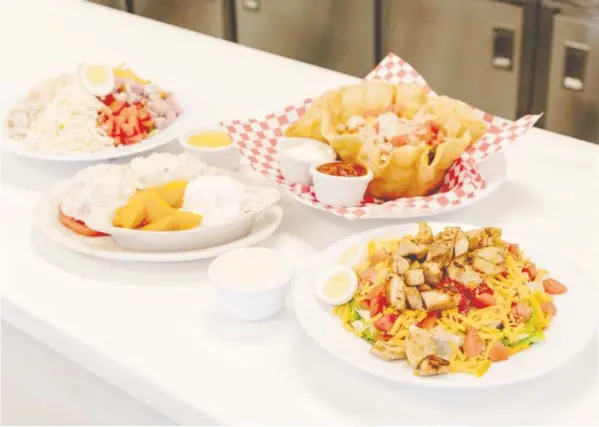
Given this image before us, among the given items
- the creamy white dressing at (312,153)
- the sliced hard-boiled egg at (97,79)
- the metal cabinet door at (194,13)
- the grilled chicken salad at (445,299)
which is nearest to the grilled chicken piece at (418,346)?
the grilled chicken salad at (445,299)

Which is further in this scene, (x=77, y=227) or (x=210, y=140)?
(x=210, y=140)

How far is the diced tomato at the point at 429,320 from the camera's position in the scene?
1.01 metres

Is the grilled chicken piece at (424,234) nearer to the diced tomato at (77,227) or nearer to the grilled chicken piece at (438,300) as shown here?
the grilled chicken piece at (438,300)

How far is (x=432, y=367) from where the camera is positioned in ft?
3.07

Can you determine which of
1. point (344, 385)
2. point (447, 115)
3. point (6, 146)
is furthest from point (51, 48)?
point (344, 385)

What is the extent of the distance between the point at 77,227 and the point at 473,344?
0.62m

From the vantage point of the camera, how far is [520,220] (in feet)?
4.44

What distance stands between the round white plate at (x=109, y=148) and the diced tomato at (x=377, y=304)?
0.64 metres

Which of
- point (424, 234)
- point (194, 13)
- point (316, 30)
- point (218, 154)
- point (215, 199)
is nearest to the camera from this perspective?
point (424, 234)

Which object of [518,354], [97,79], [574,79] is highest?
[97,79]

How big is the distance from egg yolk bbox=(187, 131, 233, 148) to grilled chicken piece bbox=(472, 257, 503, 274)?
558mm

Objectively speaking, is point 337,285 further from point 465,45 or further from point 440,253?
point 465,45

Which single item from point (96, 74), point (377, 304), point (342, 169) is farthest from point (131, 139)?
point (377, 304)

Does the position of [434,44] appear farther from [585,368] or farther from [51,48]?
[585,368]
